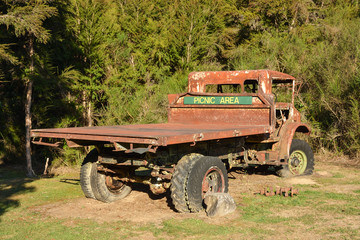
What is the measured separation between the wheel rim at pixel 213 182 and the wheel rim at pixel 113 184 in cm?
159

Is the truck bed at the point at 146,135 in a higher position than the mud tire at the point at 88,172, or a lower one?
higher

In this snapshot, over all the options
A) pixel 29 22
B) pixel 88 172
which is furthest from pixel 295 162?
pixel 29 22

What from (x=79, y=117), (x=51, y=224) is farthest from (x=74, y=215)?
(x=79, y=117)

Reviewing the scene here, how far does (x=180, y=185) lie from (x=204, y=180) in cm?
56

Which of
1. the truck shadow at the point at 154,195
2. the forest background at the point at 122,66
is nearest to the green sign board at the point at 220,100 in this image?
the truck shadow at the point at 154,195

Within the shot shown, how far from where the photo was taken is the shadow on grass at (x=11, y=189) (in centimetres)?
638

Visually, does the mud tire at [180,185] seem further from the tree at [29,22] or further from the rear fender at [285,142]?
the tree at [29,22]

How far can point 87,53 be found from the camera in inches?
455

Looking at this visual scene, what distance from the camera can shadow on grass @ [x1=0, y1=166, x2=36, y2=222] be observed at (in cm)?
638

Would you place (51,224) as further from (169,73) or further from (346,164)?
(169,73)

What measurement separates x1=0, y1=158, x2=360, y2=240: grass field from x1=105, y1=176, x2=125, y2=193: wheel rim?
0.26m

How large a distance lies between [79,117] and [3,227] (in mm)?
6709

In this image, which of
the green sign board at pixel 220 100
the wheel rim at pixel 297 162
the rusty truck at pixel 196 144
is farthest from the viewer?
the wheel rim at pixel 297 162

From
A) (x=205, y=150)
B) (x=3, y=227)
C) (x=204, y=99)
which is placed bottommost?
(x=3, y=227)
